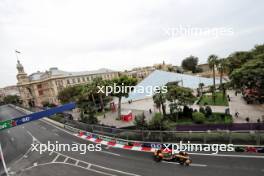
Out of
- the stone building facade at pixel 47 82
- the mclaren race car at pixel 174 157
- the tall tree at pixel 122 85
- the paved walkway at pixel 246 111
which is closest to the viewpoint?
the mclaren race car at pixel 174 157

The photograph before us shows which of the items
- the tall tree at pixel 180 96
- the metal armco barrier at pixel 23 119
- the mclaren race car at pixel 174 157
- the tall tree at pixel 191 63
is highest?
the tall tree at pixel 191 63

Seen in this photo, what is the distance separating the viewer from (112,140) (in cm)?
2566

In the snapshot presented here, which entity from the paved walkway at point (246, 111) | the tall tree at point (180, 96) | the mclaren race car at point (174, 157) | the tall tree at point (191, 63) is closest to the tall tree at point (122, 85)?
the tall tree at point (180, 96)

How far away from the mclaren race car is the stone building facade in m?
68.9

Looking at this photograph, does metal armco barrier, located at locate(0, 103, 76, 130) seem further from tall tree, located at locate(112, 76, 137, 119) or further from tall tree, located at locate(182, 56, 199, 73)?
tall tree, located at locate(182, 56, 199, 73)

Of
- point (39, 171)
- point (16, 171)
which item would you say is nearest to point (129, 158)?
point (39, 171)

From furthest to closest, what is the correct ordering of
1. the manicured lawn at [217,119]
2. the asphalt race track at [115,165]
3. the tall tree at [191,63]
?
the tall tree at [191,63] < the manicured lawn at [217,119] < the asphalt race track at [115,165]

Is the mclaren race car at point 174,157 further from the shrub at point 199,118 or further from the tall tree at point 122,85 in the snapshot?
the tall tree at point 122,85

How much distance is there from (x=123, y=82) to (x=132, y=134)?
18.4 m

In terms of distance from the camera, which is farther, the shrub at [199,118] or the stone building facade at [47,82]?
the stone building facade at [47,82]

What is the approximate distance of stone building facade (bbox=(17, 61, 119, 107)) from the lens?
258 feet

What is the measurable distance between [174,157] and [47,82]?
77.3 metres

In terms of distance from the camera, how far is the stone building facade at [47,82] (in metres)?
78.8

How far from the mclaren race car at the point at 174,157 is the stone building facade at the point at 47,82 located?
68.9 metres
